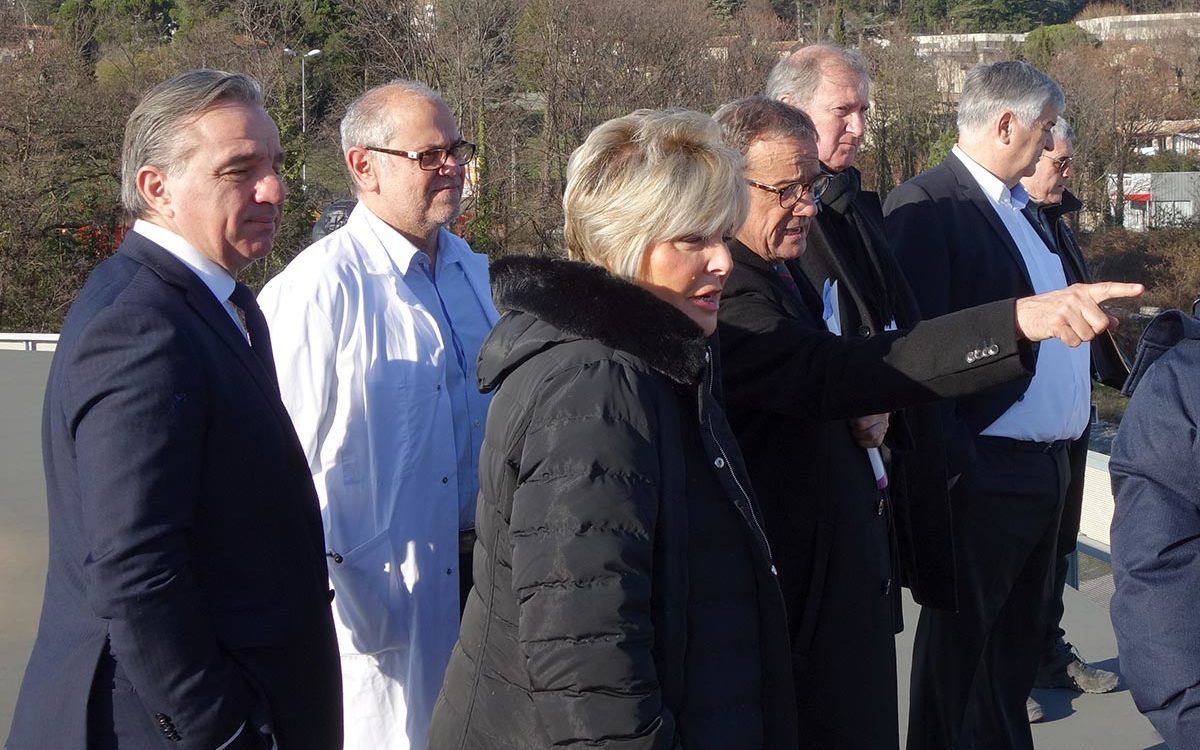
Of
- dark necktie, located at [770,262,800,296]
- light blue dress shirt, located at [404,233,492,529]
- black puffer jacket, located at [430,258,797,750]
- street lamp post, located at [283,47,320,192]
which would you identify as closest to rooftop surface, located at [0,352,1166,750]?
black puffer jacket, located at [430,258,797,750]

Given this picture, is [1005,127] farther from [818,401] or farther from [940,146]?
[940,146]

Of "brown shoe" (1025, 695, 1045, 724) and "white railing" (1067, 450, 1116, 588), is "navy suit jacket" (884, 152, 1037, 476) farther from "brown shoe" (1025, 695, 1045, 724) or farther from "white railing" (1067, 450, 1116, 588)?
"white railing" (1067, 450, 1116, 588)

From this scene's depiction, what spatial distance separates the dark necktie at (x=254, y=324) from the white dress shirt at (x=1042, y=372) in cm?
198

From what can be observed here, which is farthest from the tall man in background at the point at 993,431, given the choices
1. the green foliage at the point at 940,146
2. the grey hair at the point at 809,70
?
the green foliage at the point at 940,146

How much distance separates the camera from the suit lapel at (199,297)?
6.81 feet

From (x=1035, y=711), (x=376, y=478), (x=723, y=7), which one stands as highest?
(x=723, y=7)

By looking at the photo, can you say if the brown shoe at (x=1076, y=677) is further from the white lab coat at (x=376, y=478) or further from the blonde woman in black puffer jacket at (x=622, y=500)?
the blonde woman in black puffer jacket at (x=622, y=500)

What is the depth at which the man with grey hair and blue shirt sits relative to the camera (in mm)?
3318

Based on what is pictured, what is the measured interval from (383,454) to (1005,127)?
6.94ft

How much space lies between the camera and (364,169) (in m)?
3.18

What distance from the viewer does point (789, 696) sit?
6.56 ft

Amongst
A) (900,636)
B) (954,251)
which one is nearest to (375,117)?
(954,251)

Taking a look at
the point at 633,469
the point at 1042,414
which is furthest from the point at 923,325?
the point at 1042,414

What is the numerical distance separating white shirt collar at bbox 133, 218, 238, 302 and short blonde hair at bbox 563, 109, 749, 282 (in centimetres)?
66
